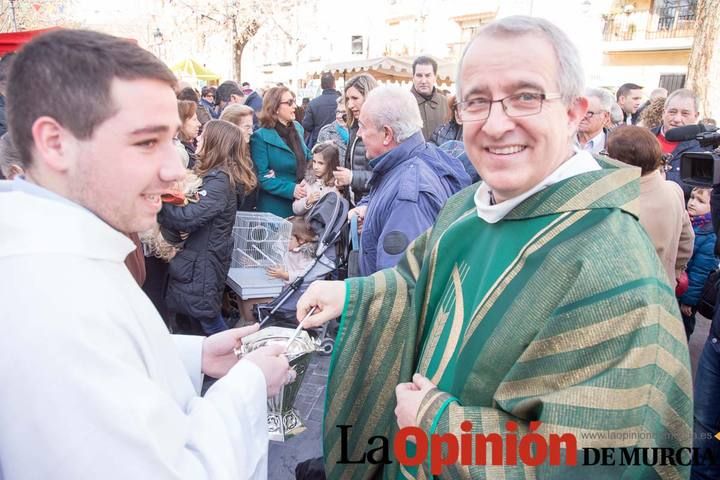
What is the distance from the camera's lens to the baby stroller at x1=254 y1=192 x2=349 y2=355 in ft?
14.4

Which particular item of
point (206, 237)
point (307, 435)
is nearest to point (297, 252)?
point (206, 237)

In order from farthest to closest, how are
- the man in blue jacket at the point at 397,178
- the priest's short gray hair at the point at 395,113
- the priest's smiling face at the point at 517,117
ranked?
1. the priest's short gray hair at the point at 395,113
2. the man in blue jacket at the point at 397,178
3. the priest's smiling face at the point at 517,117

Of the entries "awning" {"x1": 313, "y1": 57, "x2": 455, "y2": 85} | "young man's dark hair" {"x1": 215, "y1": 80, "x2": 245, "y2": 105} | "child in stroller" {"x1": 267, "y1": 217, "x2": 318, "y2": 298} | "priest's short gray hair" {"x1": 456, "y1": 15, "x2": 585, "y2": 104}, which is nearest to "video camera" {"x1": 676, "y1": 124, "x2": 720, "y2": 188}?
"priest's short gray hair" {"x1": 456, "y1": 15, "x2": 585, "y2": 104}

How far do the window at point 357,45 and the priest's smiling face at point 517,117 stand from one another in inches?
1455

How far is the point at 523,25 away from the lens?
1492 mm

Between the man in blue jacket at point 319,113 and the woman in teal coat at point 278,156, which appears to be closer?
the woman in teal coat at point 278,156

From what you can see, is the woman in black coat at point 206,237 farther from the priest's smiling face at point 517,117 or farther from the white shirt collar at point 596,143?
the white shirt collar at point 596,143

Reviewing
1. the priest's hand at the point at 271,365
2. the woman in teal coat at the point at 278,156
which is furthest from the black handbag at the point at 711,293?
the woman in teal coat at the point at 278,156

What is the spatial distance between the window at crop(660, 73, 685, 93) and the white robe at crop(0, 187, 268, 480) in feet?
78.2

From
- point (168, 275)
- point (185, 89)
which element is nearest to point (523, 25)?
point (168, 275)

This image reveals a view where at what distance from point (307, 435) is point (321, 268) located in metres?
1.49

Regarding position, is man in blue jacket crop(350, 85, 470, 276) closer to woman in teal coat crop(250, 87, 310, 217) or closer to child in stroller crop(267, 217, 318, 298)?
child in stroller crop(267, 217, 318, 298)

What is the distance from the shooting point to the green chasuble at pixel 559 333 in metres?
1.20

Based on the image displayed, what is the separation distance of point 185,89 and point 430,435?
6.87 m
